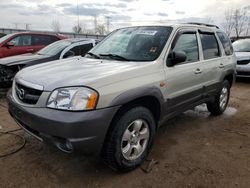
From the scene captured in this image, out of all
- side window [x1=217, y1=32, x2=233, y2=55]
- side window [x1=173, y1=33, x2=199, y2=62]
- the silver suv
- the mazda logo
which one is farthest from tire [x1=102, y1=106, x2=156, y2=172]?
side window [x1=217, y1=32, x2=233, y2=55]

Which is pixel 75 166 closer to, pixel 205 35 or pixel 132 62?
pixel 132 62

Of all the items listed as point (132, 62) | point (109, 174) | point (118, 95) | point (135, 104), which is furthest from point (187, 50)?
point (109, 174)

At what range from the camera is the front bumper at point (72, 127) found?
8.46 ft

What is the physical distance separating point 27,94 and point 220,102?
392 centimetres

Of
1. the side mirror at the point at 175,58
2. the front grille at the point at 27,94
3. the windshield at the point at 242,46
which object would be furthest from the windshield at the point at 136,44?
the windshield at the point at 242,46

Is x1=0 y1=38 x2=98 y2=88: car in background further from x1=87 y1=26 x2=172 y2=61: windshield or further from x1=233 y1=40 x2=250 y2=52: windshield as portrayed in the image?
x1=233 y1=40 x2=250 y2=52: windshield

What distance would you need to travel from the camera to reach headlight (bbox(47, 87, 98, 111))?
2.63 m

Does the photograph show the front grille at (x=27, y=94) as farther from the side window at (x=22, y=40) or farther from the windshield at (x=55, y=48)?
the side window at (x=22, y=40)

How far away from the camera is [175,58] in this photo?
357cm

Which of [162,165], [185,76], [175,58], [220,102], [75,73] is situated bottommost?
[162,165]

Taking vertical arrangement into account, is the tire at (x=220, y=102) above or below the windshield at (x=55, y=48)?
below

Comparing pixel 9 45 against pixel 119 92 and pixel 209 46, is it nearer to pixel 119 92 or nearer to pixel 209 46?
pixel 209 46

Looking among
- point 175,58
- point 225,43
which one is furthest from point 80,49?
point 175,58

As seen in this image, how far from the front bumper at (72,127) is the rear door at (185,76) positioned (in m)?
1.15
